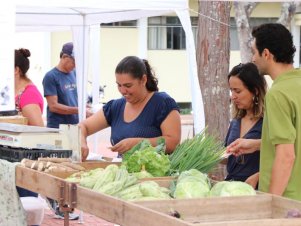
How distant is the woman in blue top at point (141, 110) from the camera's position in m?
5.36

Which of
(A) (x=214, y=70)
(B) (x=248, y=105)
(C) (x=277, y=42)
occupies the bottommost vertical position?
(B) (x=248, y=105)

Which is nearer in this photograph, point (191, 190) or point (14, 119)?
point (191, 190)

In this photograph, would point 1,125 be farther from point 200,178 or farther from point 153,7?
point 200,178

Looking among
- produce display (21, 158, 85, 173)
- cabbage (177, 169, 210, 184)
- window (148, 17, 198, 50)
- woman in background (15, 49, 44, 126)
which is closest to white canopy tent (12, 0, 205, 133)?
woman in background (15, 49, 44, 126)

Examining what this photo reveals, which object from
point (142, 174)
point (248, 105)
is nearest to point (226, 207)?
point (142, 174)

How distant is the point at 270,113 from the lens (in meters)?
4.00

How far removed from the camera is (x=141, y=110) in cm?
546

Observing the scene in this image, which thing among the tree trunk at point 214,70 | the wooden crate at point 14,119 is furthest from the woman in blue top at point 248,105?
the tree trunk at point 214,70

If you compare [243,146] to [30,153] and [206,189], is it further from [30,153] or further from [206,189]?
[30,153]

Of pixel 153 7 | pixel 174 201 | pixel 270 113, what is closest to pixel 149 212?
pixel 174 201

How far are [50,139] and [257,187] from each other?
1711mm

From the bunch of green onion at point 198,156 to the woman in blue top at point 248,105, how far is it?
0.41 ft

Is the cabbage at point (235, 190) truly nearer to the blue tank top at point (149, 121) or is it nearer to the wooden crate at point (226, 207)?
the wooden crate at point (226, 207)

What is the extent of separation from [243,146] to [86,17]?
511cm
